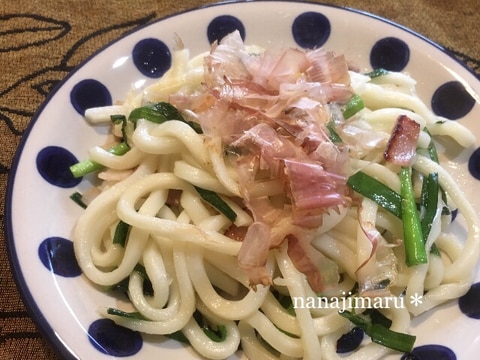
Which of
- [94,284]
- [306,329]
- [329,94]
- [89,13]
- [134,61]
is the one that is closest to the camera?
[306,329]

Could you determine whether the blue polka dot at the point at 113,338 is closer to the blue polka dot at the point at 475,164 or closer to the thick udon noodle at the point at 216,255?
the thick udon noodle at the point at 216,255

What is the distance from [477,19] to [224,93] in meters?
2.05

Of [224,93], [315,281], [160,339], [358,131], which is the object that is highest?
[224,93]

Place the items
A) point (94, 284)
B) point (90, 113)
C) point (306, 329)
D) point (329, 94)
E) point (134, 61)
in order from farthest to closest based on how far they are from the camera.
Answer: point (134, 61) → point (90, 113) → point (329, 94) → point (94, 284) → point (306, 329)

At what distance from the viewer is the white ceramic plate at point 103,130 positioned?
1.73 meters

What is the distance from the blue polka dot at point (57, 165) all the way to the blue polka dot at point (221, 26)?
89 centimetres

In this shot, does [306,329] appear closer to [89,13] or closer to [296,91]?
[296,91]

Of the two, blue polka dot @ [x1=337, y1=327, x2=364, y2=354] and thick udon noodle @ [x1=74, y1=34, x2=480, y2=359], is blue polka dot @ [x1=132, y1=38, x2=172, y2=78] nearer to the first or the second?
thick udon noodle @ [x1=74, y1=34, x2=480, y2=359]

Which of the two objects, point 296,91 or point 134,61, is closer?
point 296,91

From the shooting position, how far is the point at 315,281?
1806 millimetres

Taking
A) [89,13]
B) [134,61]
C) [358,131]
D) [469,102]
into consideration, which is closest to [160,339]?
[358,131]

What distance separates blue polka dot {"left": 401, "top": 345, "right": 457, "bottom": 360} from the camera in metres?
1.72

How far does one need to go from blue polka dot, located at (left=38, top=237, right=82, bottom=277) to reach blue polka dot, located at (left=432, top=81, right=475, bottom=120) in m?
1.61

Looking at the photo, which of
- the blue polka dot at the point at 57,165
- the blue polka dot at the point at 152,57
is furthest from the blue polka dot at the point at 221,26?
the blue polka dot at the point at 57,165
